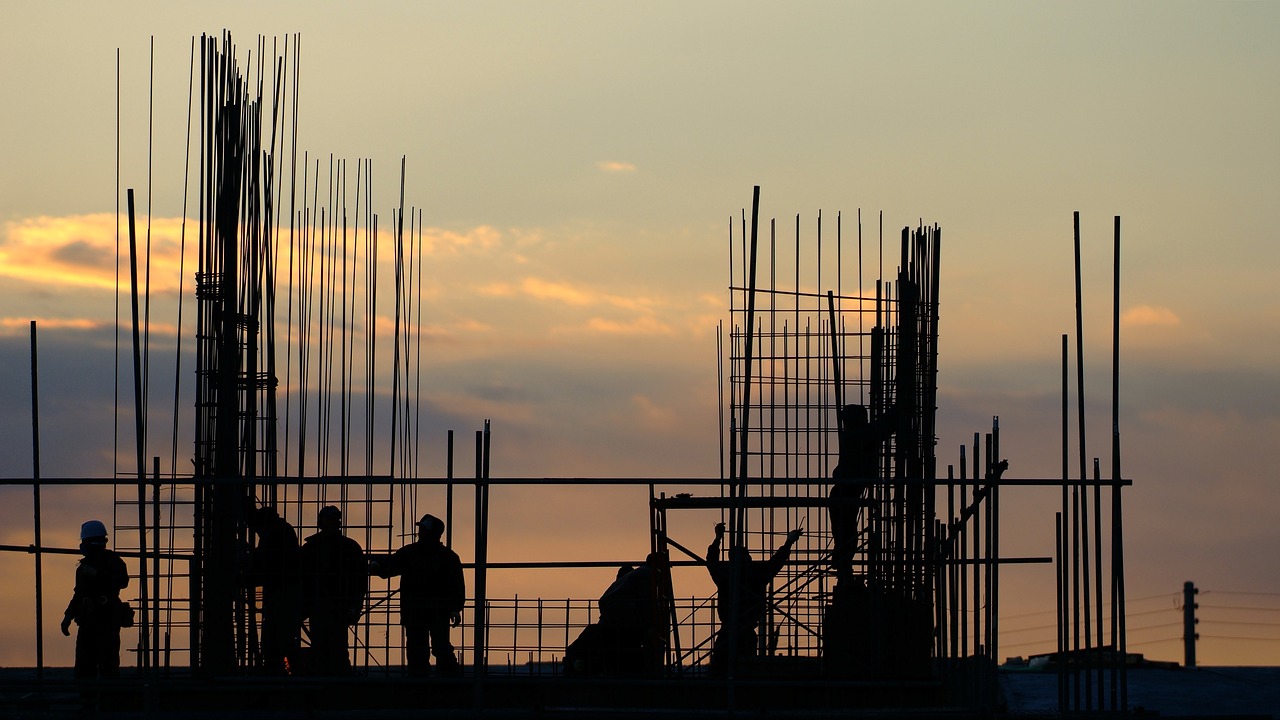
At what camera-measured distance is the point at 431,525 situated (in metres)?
13.4

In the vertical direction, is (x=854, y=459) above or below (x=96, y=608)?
above

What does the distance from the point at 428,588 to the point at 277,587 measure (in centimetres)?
112

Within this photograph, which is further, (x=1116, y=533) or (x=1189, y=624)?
(x=1189, y=624)

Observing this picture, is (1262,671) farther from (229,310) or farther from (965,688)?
(229,310)

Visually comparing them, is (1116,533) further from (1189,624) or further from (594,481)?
(1189,624)

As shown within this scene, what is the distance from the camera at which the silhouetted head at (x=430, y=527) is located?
13367 millimetres

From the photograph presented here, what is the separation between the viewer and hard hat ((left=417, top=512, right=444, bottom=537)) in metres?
13.4

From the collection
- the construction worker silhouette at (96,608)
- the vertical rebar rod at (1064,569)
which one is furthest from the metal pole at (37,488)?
the vertical rebar rod at (1064,569)

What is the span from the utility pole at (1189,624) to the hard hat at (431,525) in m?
12.9

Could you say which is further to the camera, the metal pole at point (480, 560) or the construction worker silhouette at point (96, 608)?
the construction worker silhouette at point (96, 608)

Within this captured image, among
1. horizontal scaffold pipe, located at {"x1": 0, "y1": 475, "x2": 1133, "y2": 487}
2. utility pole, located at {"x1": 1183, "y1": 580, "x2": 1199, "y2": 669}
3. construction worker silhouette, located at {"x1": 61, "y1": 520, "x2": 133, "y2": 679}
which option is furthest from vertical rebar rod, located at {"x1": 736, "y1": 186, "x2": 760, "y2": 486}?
utility pole, located at {"x1": 1183, "y1": 580, "x2": 1199, "y2": 669}

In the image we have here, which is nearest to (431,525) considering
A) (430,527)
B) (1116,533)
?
(430,527)

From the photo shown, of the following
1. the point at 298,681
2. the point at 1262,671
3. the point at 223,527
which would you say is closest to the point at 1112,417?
the point at 298,681

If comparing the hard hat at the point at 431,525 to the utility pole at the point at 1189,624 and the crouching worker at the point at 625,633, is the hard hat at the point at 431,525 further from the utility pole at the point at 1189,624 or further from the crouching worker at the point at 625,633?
the utility pole at the point at 1189,624
